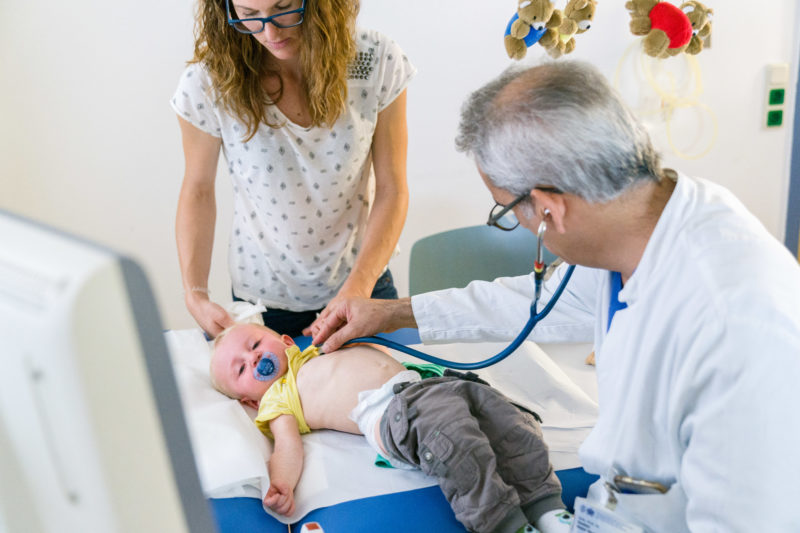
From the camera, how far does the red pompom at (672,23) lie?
7.38 feet

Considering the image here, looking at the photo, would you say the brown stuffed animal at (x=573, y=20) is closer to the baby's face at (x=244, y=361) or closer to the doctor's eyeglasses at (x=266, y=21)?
the doctor's eyeglasses at (x=266, y=21)

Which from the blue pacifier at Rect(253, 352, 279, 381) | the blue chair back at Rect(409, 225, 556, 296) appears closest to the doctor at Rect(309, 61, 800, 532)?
the blue pacifier at Rect(253, 352, 279, 381)

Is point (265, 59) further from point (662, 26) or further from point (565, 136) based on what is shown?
point (662, 26)

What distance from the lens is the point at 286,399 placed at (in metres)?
1.74

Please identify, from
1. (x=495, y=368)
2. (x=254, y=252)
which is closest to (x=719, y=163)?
(x=495, y=368)

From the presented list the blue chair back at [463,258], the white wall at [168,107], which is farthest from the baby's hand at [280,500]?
the white wall at [168,107]

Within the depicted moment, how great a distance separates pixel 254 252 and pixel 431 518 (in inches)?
38.6

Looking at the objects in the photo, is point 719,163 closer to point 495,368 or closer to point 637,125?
point 495,368

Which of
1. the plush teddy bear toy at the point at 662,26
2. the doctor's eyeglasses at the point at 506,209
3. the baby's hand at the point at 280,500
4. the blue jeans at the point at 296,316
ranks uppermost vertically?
the plush teddy bear toy at the point at 662,26

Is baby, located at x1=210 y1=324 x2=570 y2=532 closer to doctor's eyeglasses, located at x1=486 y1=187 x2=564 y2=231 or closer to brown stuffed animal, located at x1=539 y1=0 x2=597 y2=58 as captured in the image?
doctor's eyeglasses, located at x1=486 y1=187 x2=564 y2=231

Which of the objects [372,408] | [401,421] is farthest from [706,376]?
[372,408]

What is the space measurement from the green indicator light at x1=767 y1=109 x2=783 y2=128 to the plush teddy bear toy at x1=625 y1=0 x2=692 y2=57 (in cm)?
163

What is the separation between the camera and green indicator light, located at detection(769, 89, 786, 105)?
3586mm

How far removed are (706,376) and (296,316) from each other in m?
1.38
